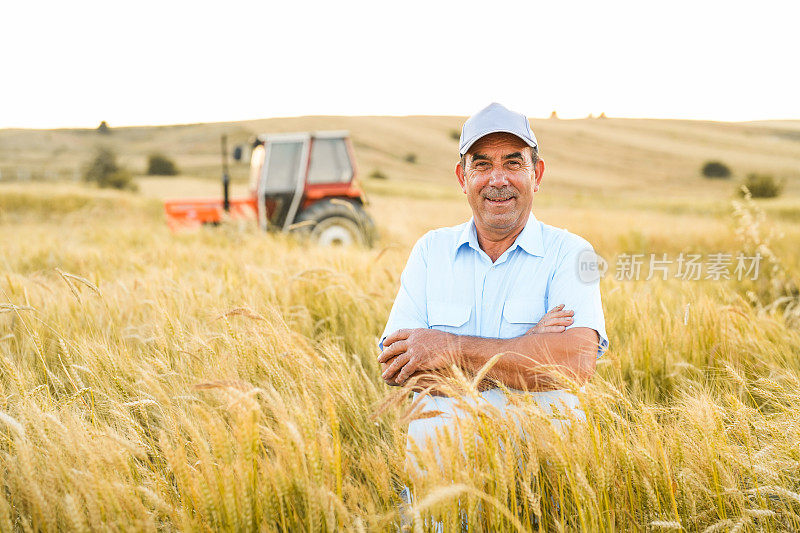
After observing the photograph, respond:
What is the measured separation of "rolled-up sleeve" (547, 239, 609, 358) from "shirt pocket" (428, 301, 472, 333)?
0.30 m

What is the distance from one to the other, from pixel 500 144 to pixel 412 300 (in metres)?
0.66

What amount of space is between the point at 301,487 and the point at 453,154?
42330mm

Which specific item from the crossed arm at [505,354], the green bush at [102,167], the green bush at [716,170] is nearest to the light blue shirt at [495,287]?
the crossed arm at [505,354]

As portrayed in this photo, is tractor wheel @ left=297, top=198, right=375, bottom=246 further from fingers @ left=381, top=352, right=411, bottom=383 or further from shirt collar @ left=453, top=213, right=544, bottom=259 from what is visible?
fingers @ left=381, top=352, right=411, bottom=383

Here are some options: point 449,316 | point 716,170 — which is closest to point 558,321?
point 449,316

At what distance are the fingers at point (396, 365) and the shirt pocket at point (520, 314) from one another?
376mm

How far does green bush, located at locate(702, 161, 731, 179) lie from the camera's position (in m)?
34.9

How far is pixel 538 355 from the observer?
1.65m

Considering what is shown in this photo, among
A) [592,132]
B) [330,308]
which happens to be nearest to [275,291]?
[330,308]

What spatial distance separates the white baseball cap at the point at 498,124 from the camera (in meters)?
1.90

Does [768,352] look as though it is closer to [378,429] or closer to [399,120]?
[378,429]

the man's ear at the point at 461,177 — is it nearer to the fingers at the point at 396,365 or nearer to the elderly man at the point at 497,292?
the elderly man at the point at 497,292

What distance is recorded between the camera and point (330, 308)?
122 inches

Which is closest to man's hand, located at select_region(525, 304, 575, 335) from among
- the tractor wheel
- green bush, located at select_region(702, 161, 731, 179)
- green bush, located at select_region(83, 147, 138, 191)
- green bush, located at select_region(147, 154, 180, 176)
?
the tractor wheel
